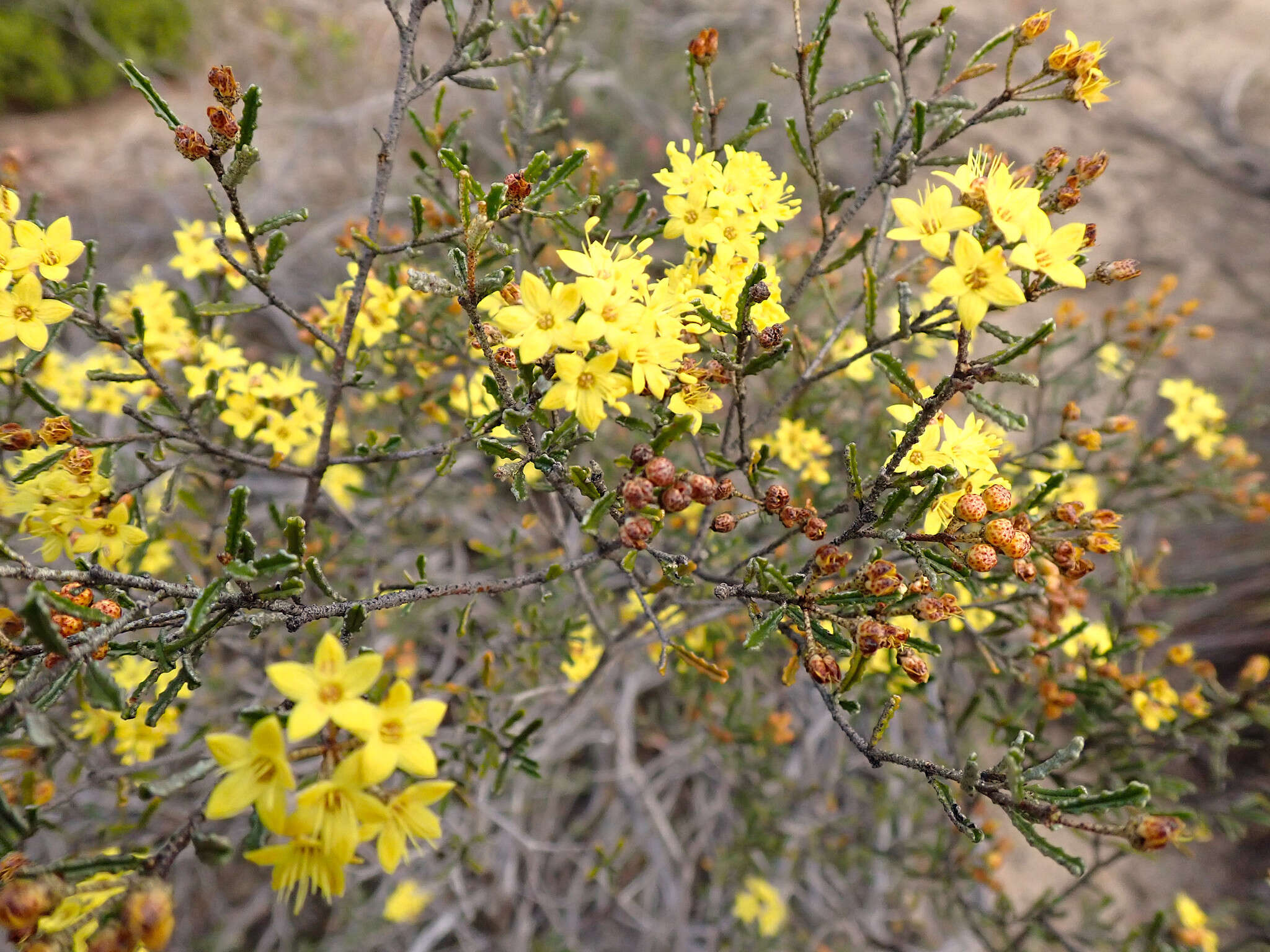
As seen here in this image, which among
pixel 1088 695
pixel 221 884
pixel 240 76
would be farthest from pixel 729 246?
pixel 240 76

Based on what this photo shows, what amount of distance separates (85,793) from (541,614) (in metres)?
2.85

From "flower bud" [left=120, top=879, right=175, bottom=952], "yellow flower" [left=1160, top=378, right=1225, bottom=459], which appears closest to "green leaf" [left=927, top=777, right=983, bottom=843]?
"flower bud" [left=120, top=879, right=175, bottom=952]

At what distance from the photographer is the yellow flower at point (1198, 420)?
308cm

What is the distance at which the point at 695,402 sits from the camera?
4.75ft

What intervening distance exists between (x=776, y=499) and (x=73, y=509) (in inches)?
65.9

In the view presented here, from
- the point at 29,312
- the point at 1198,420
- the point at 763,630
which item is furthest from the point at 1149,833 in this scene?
the point at 1198,420

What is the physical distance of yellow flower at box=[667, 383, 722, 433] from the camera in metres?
1.40

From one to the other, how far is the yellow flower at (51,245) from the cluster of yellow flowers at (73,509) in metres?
0.36

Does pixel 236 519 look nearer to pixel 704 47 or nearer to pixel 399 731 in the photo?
pixel 399 731

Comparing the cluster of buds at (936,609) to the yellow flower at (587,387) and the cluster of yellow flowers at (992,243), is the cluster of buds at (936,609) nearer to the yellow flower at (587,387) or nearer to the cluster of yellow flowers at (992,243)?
the cluster of yellow flowers at (992,243)

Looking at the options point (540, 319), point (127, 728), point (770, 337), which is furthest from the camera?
point (127, 728)

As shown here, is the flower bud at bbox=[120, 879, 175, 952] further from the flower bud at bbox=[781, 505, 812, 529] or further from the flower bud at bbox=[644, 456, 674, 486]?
the flower bud at bbox=[781, 505, 812, 529]

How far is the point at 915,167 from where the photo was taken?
5.46ft

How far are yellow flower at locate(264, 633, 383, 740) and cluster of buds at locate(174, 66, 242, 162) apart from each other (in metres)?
0.99
